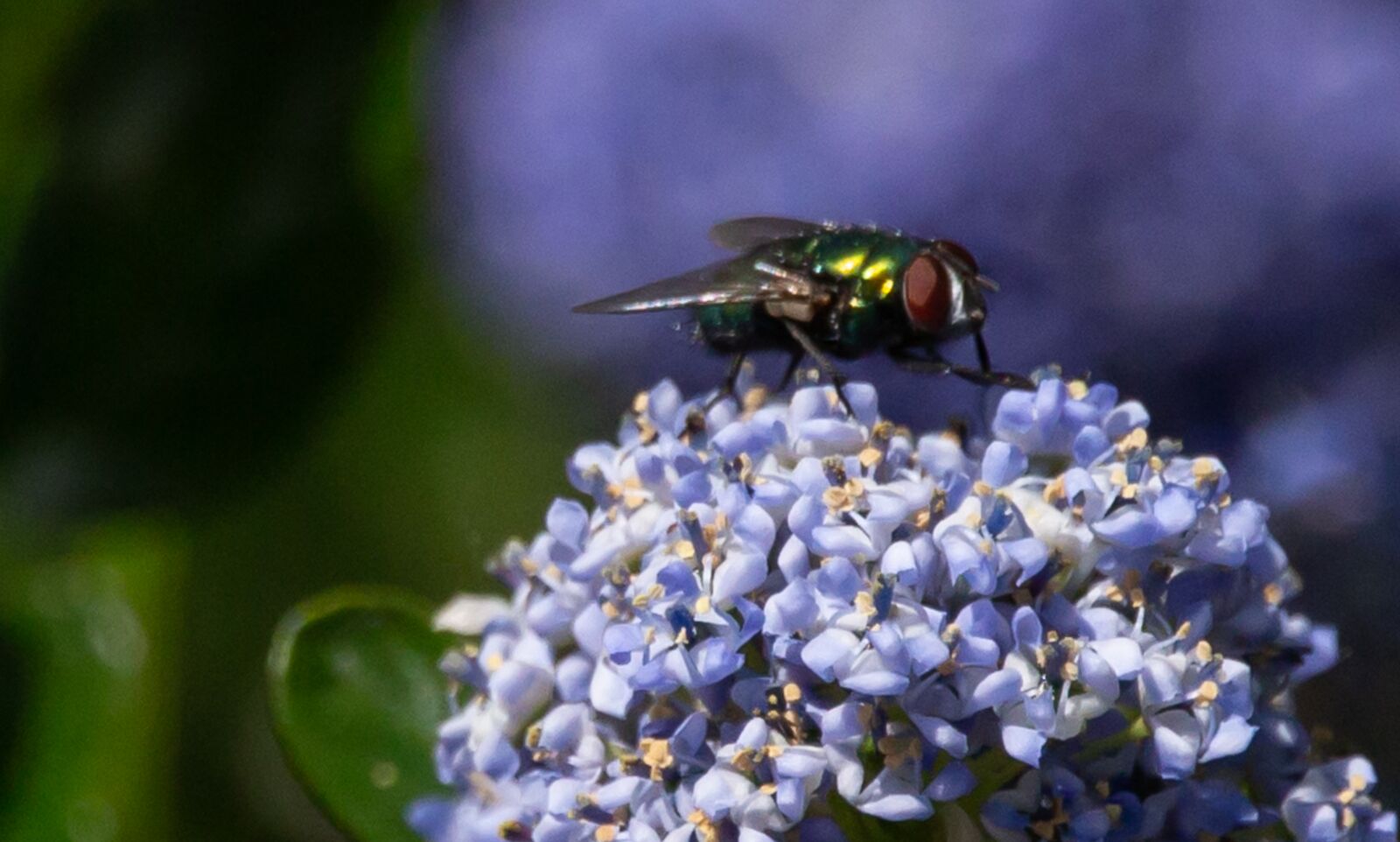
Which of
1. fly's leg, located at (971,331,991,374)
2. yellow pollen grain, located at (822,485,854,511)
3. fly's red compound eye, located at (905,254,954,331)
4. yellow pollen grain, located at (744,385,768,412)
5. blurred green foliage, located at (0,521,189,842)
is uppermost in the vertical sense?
fly's red compound eye, located at (905,254,954,331)

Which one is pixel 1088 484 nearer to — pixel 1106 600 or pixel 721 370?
pixel 1106 600

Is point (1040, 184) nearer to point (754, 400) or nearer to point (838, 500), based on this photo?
point (754, 400)

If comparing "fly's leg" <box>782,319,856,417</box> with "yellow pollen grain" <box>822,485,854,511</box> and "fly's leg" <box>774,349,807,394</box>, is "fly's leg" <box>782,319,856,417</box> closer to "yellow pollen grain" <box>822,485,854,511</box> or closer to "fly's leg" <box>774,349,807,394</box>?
"fly's leg" <box>774,349,807,394</box>

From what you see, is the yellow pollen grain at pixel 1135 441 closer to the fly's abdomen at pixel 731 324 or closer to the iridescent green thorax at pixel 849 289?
the iridescent green thorax at pixel 849 289

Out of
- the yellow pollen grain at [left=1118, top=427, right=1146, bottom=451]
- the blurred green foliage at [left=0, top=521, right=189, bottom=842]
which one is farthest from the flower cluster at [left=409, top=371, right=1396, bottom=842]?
the blurred green foliage at [left=0, top=521, right=189, bottom=842]

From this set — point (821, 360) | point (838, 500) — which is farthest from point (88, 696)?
point (838, 500)

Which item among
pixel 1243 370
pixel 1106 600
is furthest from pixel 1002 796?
pixel 1243 370
